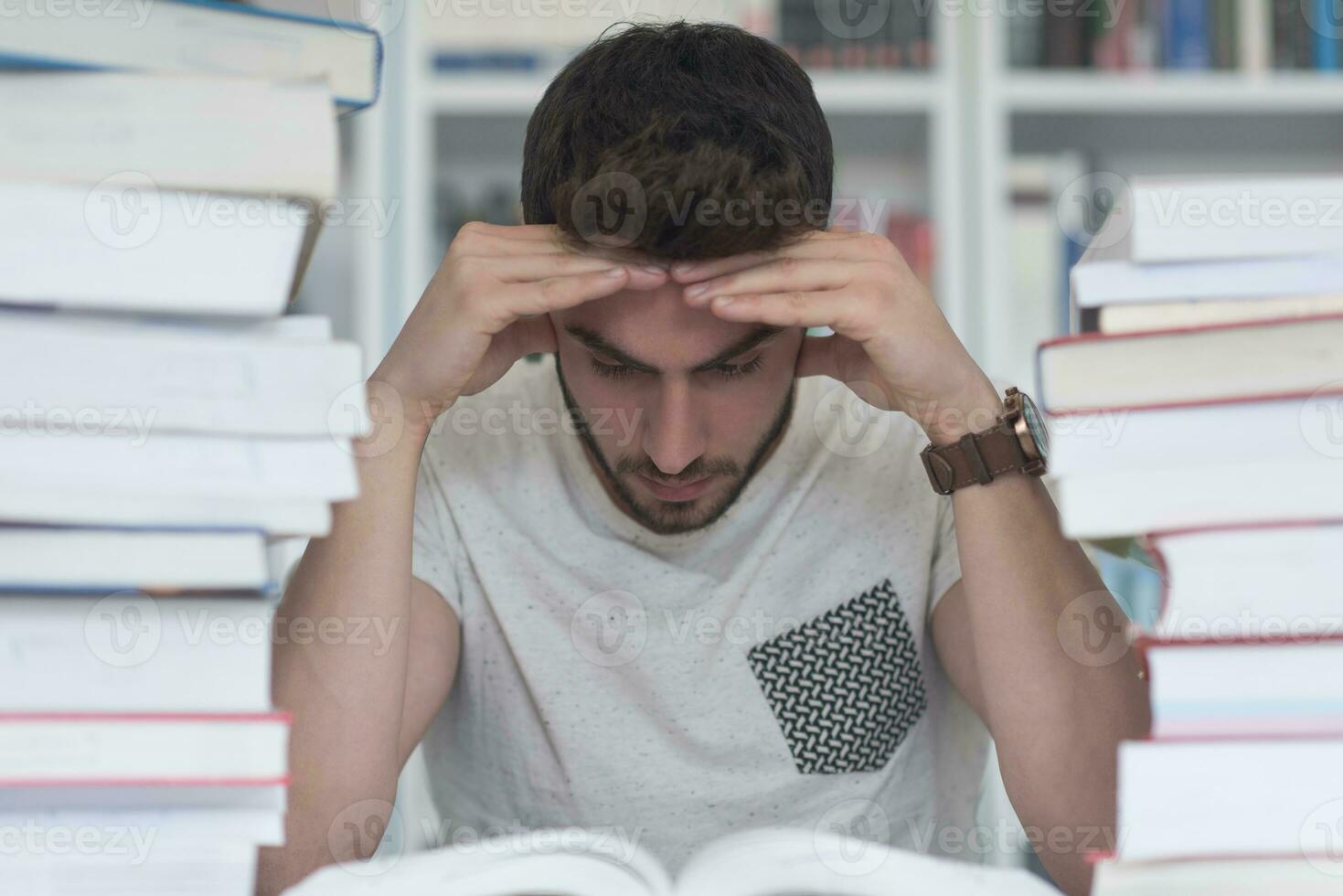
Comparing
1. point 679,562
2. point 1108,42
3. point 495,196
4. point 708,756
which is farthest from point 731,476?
point 1108,42

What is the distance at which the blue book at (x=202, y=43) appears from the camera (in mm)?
497

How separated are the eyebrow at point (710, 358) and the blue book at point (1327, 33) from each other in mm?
1385

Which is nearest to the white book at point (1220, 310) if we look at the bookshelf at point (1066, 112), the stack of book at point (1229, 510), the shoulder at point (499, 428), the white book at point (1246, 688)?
the stack of book at point (1229, 510)

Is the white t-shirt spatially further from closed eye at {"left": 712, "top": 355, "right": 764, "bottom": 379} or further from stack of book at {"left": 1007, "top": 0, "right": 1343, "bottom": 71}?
stack of book at {"left": 1007, "top": 0, "right": 1343, "bottom": 71}

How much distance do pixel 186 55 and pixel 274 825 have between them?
335 millimetres

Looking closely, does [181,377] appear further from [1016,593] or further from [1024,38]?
[1024,38]

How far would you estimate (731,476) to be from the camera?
3.16 feet

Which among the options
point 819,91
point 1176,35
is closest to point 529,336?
point 819,91

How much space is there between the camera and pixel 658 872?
0.52 meters

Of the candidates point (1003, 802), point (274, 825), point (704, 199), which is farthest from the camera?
point (1003, 802)

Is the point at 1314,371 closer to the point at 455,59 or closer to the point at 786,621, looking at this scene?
the point at 786,621

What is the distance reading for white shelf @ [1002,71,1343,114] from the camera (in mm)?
1767

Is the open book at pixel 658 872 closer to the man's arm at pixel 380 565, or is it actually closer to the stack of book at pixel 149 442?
the stack of book at pixel 149 442

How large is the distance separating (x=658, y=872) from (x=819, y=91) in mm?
1442
